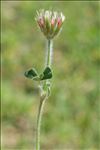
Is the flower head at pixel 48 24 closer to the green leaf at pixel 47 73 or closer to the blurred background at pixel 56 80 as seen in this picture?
the green leaf at pixel 47 73

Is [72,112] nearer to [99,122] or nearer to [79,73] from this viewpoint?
[99,122]

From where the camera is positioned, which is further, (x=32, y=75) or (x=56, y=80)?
(x=56, y=80)

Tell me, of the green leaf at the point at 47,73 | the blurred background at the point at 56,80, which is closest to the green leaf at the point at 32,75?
the green leaf at the point at 47,73

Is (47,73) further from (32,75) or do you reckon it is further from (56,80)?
(56,80)

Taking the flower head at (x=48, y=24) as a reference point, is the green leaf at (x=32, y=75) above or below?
below

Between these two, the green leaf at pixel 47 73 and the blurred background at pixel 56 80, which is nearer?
the green leaf at pixel 47 73

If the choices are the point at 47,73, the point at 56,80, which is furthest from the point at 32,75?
the point at 56,80

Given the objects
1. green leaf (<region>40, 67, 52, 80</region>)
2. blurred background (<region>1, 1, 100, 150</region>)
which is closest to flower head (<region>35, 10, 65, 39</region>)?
green leaf (<region>40, 67, 52, 80</region>)

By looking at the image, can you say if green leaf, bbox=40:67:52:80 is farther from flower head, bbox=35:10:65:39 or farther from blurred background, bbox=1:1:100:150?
blurred background, bbox=1:1:100:150
